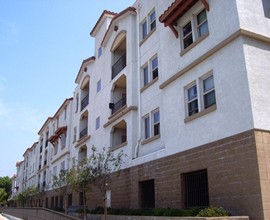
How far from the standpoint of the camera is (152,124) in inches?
740

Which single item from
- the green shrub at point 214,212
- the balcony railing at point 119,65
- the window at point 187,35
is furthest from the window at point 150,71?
the green shrub at point 214,212

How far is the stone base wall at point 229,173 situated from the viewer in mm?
10742

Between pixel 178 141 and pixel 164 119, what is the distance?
1.86 m

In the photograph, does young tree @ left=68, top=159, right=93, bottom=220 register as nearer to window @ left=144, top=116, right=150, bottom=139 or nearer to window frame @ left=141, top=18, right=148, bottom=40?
window @ left=144, top=116, right=150, bottom=139

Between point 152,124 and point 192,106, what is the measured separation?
14.2 feet

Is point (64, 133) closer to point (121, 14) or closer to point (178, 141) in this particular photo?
point (121, 14)

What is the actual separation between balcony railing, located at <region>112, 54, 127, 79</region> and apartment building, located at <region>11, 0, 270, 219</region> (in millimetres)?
155

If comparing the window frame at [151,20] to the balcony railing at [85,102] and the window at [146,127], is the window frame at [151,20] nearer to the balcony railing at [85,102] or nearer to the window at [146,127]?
the window at [146,127]

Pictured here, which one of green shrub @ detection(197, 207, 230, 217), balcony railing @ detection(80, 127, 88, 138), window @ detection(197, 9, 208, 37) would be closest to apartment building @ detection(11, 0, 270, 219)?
window @ detection(197, 9, 208, 37)

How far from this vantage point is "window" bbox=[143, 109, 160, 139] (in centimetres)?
1847

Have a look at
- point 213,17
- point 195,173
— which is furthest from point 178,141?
point 213,17

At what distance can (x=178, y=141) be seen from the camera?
15164 mm

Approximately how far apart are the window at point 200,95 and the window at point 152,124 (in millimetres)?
3623

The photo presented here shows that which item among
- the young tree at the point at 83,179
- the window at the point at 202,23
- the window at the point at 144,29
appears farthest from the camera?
the window at the point at 144,29
